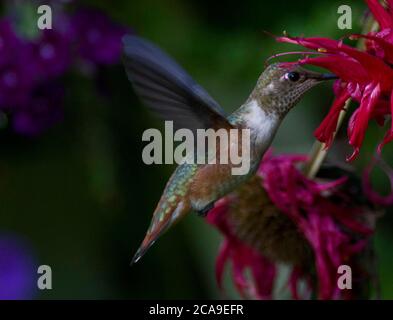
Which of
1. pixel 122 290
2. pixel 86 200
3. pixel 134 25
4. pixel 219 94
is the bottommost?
pixel 122 290

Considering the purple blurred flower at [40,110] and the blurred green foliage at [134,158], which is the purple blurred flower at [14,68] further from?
the blurred green foliage at [134,158]

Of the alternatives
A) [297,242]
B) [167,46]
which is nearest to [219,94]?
[167,46]

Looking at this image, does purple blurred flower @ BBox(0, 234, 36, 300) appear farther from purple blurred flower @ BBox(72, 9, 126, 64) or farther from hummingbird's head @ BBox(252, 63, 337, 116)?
hummingbird's head @ BBox(252, 63, 337, 116)

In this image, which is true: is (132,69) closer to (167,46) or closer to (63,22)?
(63,22)

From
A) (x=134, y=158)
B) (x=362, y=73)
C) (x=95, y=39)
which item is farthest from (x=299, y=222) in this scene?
(x=134, y=158)

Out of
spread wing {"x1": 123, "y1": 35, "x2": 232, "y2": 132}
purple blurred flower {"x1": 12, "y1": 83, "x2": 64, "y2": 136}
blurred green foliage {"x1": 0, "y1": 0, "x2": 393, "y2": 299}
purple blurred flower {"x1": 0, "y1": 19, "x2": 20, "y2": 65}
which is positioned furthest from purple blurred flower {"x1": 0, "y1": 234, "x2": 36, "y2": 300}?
spread wing {"x1": 123, "y1": 35, "x2": 232, "y2": 132}

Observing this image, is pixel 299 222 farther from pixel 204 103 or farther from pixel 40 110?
pixel 40 110

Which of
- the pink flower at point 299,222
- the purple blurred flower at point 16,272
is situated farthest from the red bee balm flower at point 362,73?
the purple blurred flower at point 16,272
